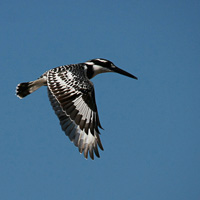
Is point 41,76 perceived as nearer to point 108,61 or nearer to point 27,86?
point 27,86

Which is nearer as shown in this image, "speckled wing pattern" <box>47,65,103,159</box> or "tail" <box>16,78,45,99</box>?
"speckled wing pattern" <box>47,65,103,159</box>

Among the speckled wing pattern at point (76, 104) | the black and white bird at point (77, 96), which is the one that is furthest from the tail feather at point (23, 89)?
the speckled wing pattern at point (76, 104)

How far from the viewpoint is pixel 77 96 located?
7.47 m

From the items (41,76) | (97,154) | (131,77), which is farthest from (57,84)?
(131,77)

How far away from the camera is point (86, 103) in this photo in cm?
749

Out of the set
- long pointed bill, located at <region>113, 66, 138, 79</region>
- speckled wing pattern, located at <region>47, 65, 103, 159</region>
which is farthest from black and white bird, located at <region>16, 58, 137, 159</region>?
long pointed bill, located at <region>113, 66, 138, 79</region>

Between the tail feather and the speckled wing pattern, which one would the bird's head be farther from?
the tail feather

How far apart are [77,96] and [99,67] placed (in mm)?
2248

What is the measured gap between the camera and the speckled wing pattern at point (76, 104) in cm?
728

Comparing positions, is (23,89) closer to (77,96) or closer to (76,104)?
(77,96)

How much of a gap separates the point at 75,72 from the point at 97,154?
5.87 ft

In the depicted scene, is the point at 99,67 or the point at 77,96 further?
the point at 99,67

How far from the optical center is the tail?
8987 mm

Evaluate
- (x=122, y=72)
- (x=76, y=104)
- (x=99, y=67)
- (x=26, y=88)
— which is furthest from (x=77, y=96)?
(x=122, y=72)
